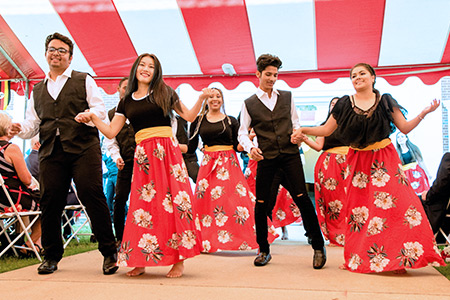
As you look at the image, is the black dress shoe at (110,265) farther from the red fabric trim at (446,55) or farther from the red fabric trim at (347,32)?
the red fabric trim at (446,55)

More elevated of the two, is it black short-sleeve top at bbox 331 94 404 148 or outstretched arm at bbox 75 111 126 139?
outstretched arm at bbox 75 111 126 139

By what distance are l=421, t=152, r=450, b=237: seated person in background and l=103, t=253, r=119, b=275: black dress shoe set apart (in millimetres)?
2453

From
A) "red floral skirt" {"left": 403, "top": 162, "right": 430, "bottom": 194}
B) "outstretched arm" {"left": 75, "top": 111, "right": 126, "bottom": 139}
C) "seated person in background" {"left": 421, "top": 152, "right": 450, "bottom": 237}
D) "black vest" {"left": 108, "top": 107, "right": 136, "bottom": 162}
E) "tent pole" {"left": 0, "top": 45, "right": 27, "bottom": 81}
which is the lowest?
"red floral skirt" {"left": 403, "top": 162, "right": 430, "bottom": 194}

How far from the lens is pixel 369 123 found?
3.00m

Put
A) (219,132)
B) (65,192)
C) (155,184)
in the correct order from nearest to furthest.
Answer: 1. (155,184)
2. (65,192)
3. (219,132)

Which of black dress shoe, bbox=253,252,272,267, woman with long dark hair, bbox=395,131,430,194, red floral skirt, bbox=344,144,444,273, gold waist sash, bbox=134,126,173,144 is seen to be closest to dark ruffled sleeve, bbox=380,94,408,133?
red floral skirt, bbox=344,144,444,273

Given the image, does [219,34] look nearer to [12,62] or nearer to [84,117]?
[12,62]

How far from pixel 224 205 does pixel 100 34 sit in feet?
10.2

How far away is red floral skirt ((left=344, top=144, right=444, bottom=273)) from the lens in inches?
113

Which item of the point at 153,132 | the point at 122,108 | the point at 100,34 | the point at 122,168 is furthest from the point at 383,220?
the point at 100,34

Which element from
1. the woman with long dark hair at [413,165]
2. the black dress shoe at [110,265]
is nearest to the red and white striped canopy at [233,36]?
the woman with long dark hair at [413,165]

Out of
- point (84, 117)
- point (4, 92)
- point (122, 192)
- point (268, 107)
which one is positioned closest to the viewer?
point (84, 117)

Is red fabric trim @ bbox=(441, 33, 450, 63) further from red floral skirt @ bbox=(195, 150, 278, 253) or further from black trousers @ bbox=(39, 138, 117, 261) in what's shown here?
black trousers @ bbox=(39, 138, 117, 261)

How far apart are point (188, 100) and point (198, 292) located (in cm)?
617
